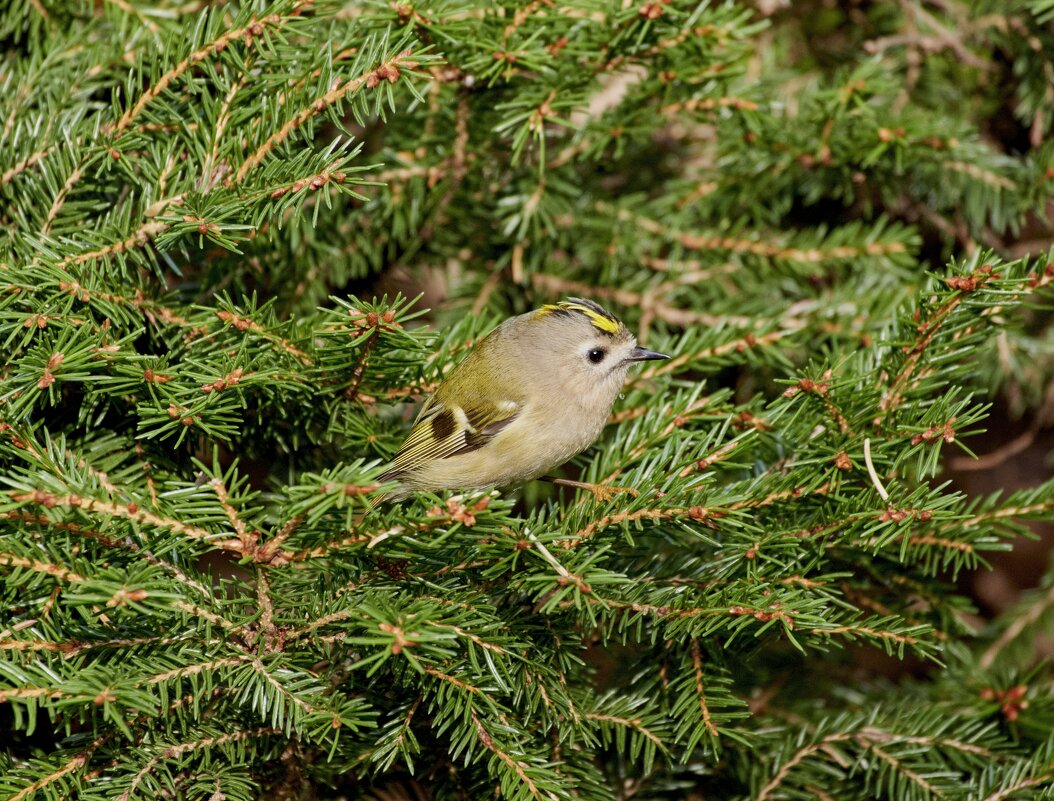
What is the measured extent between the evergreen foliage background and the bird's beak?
34 millimetres

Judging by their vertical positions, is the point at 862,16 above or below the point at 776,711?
above

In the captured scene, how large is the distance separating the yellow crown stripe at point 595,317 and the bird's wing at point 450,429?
0.68ft

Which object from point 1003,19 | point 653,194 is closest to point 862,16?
point 1003,19

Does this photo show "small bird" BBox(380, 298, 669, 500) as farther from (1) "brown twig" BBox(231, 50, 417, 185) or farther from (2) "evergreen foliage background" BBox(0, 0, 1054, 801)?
(1) "brown twig" BBox(231, 50, 417, 185)

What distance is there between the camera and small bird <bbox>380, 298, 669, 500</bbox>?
1725 mm

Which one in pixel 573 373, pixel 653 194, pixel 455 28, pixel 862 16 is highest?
pixel 455 28

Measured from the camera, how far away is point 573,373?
1.86m

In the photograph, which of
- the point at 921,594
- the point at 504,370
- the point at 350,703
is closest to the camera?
the point at 350,703

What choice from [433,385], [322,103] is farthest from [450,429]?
[322,103]

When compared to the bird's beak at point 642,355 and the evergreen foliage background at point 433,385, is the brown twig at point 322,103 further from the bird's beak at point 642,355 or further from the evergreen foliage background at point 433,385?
the bird's beak at point 642,355

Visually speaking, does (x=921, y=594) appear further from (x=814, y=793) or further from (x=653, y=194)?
(x=653, y=194)

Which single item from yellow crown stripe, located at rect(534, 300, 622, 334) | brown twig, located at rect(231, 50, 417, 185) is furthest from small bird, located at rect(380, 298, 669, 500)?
brown twig, located at rect(231, 50, 417, 185)

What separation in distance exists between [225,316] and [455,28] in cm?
58

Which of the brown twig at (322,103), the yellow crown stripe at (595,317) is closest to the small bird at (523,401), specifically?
the yellow crown stripe at (595,317)
